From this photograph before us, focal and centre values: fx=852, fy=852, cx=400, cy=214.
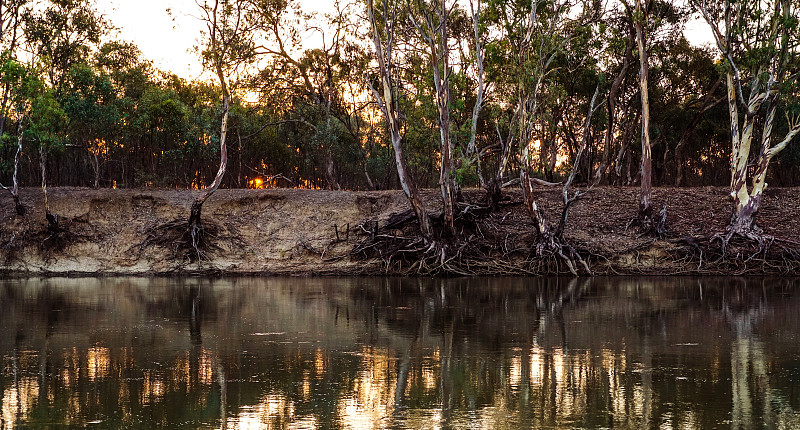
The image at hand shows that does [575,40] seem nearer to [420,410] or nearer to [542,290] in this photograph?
[542,290]

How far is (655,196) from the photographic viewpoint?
3559 centimetres

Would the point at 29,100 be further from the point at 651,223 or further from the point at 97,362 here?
the point at 651,223

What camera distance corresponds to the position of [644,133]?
3092cm

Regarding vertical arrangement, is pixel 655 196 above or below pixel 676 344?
above

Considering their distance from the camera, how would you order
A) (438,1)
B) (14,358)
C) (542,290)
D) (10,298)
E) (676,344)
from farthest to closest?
(438,1) < (542,290) < (10,298) < (676,344) < (14,358)

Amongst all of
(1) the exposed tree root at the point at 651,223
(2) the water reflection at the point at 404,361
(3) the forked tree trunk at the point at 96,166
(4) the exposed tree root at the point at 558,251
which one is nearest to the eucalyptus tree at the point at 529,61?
(4) the exposed tree root at the point at 558,251

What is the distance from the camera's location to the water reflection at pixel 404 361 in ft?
28.3

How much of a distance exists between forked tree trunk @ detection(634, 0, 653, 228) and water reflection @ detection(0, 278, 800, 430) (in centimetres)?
1027

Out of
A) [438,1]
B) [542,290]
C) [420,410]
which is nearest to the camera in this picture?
[420,410]

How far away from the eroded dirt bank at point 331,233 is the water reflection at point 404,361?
848 cm

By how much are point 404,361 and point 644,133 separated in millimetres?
21679

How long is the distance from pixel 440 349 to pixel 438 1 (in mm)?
18497

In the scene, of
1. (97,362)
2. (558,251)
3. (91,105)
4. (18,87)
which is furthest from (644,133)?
(91,105)

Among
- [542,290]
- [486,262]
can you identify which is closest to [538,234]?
[486,262]
